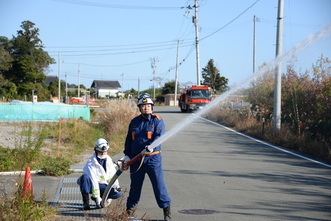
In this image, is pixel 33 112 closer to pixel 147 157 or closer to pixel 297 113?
pixel 297 113

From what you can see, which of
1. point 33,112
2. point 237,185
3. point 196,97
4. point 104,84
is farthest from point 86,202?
point 104,84

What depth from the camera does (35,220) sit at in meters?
5.62

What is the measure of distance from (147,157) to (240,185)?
365 cm

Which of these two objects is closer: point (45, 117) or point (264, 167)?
point (264, 167)

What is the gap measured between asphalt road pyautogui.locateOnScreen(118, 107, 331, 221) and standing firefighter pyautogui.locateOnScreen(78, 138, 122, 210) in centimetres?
70

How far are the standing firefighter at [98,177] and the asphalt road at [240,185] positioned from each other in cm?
70

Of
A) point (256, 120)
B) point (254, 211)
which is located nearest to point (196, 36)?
point (256, 120)

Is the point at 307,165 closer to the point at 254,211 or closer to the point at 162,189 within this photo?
the point at 254,211

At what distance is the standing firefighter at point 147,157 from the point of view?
6.19m

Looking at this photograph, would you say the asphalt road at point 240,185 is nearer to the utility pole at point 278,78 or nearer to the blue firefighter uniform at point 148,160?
the blue firefighter uniform at point 148,160

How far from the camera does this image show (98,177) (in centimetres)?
717

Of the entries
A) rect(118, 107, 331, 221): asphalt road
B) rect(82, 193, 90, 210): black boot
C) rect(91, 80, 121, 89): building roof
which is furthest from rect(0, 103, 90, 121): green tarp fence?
rect(91, 80, 121, 89): building roof

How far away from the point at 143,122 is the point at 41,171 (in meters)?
5.33

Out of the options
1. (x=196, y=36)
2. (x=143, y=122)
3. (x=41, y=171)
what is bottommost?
(x=41, y=171)
